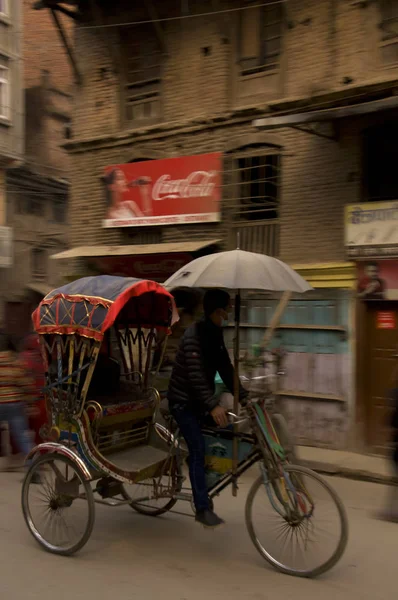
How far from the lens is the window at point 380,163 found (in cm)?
929

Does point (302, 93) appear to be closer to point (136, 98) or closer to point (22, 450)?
point (136, 98)

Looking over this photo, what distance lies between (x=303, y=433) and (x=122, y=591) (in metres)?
5.97

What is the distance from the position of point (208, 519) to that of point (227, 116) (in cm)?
787

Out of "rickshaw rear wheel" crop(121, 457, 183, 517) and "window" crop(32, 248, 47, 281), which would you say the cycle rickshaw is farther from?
"window" crop(32, 248, 47, 281)

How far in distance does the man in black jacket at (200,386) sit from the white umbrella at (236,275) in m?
0.21

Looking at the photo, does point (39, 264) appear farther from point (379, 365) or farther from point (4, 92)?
point (379, 365)

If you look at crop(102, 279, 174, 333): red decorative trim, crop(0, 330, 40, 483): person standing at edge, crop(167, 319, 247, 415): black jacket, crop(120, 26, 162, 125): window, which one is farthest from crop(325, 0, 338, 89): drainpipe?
crop(167, 319, 247, 415): black jacket

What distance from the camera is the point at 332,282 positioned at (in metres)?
9.41

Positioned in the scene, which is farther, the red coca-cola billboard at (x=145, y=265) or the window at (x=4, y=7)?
the window at (x=4, y=7)

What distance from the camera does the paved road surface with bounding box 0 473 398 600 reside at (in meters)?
4.11

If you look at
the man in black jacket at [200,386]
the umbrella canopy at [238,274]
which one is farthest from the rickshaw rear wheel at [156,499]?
the umbrella canopy at [238,274]

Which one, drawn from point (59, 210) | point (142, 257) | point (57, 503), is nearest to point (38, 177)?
point (59, 210)

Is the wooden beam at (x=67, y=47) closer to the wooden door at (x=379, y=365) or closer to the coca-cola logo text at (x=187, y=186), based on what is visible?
the coca-cola logo text at (x=187, y=186)

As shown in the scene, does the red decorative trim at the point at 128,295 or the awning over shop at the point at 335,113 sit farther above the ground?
the awning over shop at the point at 335,113
